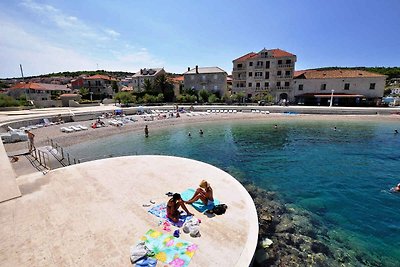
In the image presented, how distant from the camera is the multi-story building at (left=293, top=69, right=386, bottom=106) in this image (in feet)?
173

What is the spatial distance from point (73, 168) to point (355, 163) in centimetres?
2073

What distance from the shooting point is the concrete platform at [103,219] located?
17.7 ft

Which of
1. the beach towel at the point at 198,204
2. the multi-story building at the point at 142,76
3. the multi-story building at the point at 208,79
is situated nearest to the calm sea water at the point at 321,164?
the beach towel at the point at 198,204

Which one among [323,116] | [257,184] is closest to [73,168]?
[257,184]

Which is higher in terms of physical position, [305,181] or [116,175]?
[116,175]

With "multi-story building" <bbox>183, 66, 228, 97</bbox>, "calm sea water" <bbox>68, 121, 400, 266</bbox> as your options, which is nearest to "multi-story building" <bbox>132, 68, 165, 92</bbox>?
"multi-story building" <bbox>183, 66, 228, 97</bbox>

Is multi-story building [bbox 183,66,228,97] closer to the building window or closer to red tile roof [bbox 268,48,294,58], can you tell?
red tile roof [bbox 268,48,294,58]

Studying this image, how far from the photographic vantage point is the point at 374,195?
12.0 metres

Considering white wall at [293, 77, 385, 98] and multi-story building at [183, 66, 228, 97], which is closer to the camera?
white wall at [293, 77, 385, 98]

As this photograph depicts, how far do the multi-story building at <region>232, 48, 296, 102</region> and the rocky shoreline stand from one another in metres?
56.0

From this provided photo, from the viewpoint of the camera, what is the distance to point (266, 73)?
6038 cm

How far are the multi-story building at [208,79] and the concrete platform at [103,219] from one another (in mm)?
58521

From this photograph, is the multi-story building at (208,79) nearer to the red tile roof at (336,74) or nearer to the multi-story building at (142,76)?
the multi-story building at (142,76)

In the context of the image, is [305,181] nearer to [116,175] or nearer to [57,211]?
[116,175]
